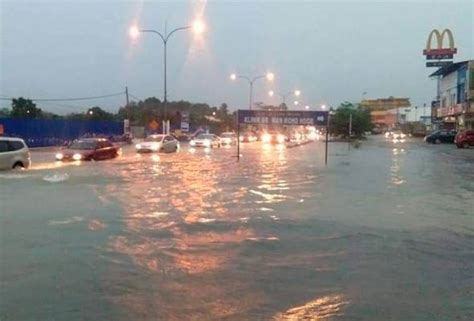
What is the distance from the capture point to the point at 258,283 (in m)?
7.13

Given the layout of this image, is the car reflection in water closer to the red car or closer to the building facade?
the red car

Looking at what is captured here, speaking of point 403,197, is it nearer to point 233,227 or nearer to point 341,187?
point 341,187

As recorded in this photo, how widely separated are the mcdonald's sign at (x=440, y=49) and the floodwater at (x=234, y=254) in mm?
87747

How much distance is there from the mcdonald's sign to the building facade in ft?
9.91

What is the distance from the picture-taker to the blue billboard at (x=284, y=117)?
33.5 m

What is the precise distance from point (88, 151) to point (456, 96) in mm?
65321

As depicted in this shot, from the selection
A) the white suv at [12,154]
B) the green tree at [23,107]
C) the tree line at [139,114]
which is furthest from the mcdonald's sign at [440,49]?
the white suv at [12,154]

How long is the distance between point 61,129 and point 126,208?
4347 cm

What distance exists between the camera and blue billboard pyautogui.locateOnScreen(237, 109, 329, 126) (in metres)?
33.5

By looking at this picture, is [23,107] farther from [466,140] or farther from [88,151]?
[466,140]

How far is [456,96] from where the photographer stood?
84.1 meters

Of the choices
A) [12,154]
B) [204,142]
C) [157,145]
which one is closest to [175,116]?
[204,142]

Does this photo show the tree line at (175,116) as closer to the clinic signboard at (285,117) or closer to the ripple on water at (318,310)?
the clinic signboard at (285,117)

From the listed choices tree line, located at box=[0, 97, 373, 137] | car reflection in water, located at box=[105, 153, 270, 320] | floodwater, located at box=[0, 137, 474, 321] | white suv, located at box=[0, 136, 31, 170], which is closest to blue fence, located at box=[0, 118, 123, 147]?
tree line, located at box=[0, 97, 373, 137]
